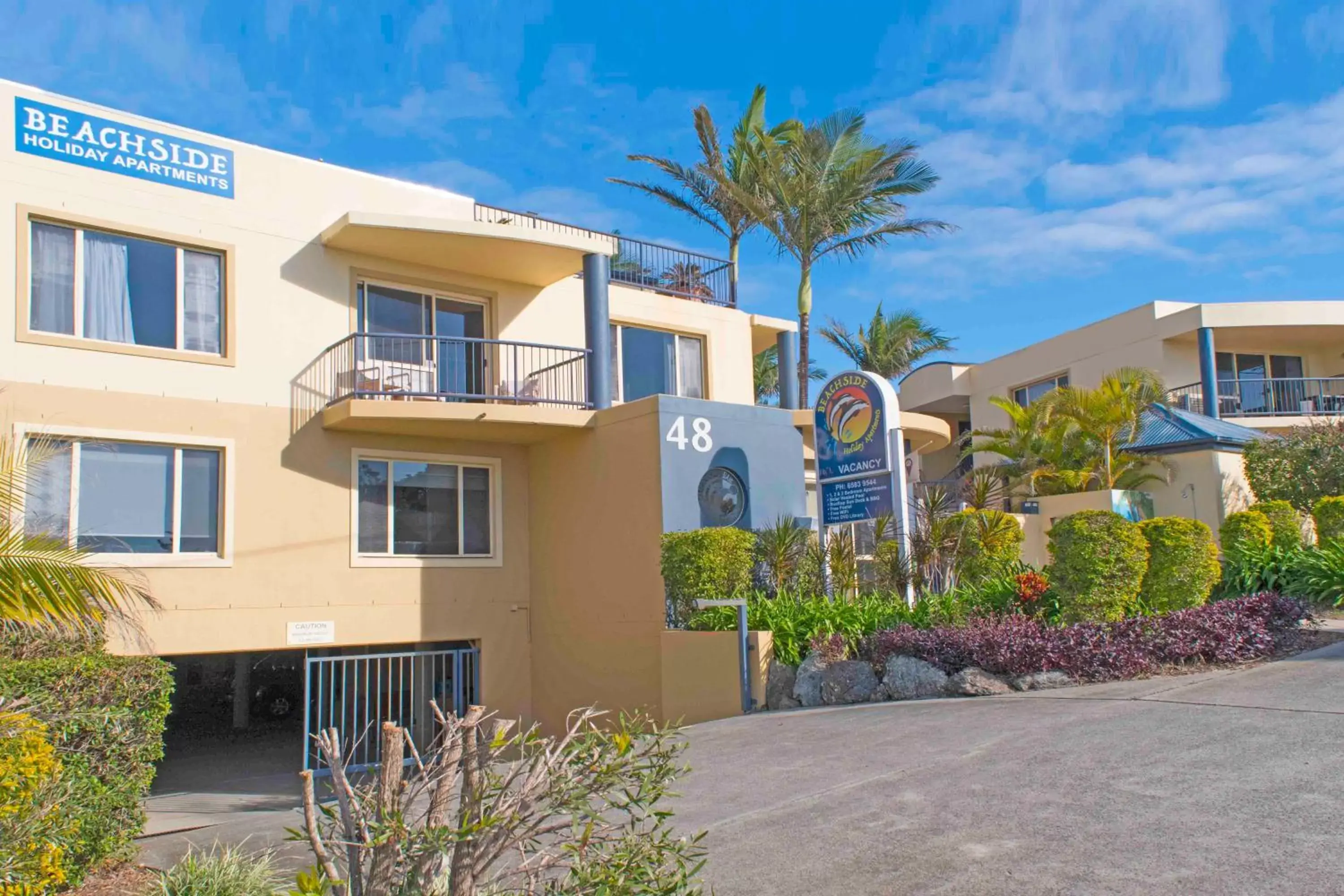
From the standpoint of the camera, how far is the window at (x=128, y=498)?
13.1 meters

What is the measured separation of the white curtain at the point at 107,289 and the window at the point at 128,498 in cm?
145

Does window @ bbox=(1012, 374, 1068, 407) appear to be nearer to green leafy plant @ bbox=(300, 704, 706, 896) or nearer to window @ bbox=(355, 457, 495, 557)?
window @ bbox=(355, 457, 495, 557)

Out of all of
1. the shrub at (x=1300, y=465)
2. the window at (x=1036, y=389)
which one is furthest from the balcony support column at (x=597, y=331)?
the window at (x=1036, y=389)

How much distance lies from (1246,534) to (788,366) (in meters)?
9.53

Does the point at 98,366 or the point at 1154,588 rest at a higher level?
the point at 98,366

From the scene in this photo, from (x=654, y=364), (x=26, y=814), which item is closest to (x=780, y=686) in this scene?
(x=26, y=814)

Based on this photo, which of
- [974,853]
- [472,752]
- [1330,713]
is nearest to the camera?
[472,752]

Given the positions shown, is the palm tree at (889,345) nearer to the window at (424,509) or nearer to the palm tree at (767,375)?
the palm tree at (767,375)

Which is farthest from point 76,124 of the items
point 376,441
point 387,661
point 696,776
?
point 696,776

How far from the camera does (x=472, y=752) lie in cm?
439

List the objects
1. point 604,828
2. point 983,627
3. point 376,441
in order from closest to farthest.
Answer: point 604,828 < point 983,627 < point 376,441

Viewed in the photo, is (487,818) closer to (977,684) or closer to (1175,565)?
(977,684)

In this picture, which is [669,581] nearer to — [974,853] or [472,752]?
[974,853]

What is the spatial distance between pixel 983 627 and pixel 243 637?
9.42 metres
